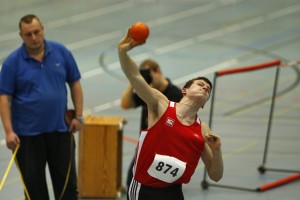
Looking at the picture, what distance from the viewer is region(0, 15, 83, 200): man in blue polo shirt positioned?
5875 mm

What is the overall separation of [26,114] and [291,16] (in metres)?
14.2

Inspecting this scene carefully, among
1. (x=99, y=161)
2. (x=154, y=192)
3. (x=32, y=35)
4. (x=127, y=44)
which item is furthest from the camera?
(x=99, y=161)

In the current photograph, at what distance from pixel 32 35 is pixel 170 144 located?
1.90 metres

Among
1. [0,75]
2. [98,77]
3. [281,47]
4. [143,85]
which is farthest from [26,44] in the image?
[281,47]

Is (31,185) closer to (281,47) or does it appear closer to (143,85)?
(143,85)

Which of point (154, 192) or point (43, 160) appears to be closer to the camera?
point (154, 192)

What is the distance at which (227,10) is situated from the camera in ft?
64.8

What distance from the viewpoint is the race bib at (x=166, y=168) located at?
4.61m

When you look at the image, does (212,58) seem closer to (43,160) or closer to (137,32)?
(43,160)

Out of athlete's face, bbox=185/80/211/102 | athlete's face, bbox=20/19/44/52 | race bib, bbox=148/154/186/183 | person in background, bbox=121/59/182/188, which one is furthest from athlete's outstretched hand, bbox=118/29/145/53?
person in background, bbox=121/59/182/188

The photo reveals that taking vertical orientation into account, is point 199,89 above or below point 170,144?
above

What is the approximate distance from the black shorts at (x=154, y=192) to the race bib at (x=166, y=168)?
0.31ft

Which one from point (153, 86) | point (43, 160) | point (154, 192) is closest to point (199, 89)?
point (154, 192)

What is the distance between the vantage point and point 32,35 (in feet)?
19.3
